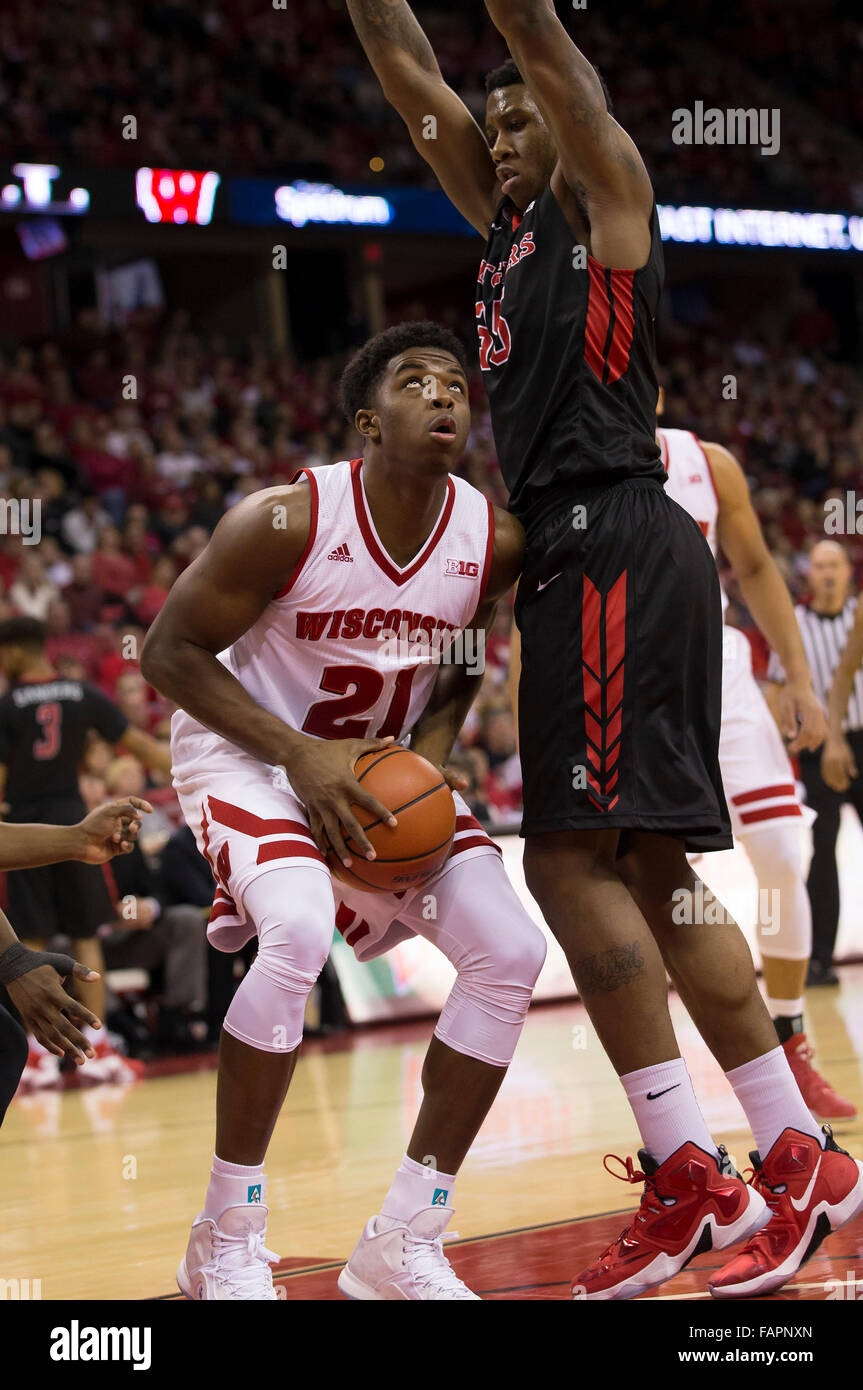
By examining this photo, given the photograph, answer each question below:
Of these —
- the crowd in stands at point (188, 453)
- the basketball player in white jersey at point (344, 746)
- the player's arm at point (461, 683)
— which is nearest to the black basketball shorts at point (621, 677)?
the player's arm at point (461, 683)

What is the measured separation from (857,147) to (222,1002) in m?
20.5

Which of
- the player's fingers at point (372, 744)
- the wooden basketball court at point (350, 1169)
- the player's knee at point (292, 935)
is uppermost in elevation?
the player's fingers at point (372, 744)

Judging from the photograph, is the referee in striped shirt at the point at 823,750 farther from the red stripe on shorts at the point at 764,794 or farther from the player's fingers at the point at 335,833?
the player's fingers at the point at 335,833

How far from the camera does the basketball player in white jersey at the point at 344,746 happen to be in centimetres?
325

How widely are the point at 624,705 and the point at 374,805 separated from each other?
58 centimetres

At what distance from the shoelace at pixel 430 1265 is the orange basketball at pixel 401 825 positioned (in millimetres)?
742

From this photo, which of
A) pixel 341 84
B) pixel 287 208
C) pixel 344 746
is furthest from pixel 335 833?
pixel 341 84

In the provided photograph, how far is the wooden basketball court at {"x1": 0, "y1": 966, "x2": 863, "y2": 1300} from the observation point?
3707 mm

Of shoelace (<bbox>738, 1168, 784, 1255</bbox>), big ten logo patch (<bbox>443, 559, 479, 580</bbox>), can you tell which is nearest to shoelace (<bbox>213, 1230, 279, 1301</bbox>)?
shoelace (<bbox>738, 1168, 784, 1255</bbox>)

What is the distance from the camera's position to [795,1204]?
3.37 m

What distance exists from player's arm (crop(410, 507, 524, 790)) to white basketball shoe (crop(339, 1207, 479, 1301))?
3.23ft
